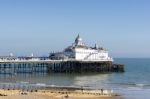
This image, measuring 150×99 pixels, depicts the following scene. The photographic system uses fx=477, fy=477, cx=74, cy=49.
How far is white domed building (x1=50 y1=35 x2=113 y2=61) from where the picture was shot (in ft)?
283

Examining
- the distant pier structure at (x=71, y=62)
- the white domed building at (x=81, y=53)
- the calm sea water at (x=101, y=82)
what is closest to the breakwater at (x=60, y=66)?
the distant pier structure at (x=71, y=62)

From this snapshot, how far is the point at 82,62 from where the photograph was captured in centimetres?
8331

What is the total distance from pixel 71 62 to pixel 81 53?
5.19 m

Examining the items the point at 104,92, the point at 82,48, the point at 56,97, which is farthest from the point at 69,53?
the point at 56,97

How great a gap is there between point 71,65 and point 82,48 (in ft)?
21.5

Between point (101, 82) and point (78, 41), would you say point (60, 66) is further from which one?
point (101, 82)

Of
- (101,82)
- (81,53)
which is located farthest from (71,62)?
(101,82)

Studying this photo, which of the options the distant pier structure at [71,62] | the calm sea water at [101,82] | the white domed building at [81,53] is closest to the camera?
the calm sea water at [101,82]

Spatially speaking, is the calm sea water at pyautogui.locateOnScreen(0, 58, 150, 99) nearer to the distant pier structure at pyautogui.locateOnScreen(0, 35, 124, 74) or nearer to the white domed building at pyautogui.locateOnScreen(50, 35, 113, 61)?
the distant pier structure at pyautogui.locateOnScreen(0, 35, 124, 74)

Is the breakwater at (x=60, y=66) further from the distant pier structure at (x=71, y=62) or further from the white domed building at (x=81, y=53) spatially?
the white domed building at (x=81, y=53)

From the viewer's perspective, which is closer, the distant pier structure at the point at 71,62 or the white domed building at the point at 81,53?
the distant pier structure at the point at 71,62

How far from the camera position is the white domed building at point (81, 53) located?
86.3 m

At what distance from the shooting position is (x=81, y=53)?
87000 mm

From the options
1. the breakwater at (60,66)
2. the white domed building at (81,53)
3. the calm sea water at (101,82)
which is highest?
the white domed building at (81,53)
